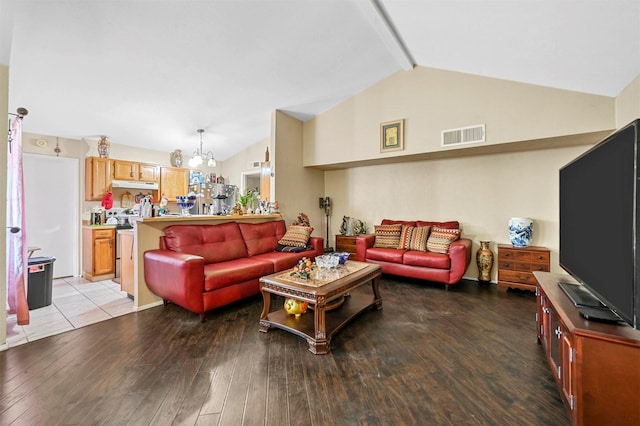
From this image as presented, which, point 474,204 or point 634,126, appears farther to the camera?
point 474,204

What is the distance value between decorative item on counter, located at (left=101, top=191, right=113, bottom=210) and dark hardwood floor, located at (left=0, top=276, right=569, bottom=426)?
2.70m

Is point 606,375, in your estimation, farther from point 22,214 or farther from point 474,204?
point 22,214

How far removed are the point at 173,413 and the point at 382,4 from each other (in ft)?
11.9

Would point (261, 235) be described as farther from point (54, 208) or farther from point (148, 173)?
point (54, 208)

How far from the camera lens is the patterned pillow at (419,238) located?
13.6 feet

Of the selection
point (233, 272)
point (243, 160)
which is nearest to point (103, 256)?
point (233, 272)

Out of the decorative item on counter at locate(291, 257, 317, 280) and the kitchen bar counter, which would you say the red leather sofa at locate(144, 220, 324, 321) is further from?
the decorative item on counter at locate(291, 257, 317, 280)

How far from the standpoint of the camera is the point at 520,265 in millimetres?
3562

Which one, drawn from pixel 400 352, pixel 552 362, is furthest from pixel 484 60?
pixel 400 352

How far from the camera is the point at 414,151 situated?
4035 mm

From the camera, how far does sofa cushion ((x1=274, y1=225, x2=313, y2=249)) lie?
404 centimetres

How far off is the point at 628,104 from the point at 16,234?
5664 millimetres

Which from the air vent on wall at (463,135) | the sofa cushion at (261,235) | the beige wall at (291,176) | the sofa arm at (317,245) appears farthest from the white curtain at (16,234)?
the air vent on wall at (463,135)

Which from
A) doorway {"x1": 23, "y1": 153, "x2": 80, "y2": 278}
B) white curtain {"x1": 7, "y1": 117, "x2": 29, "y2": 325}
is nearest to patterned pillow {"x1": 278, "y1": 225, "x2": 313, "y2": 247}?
white curtain {"x1": 7, "y1": 117, "x2": 29, "y2": 325}
